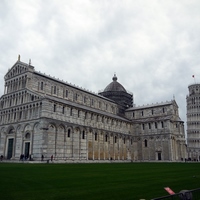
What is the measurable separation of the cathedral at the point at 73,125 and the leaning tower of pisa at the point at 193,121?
28267 millimetres

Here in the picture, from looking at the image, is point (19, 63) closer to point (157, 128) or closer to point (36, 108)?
point (36, 108)

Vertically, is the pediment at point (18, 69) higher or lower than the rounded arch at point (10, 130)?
higher

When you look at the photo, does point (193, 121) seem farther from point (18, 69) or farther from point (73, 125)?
point (18, 69)

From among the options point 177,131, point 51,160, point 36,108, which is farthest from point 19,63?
point 177,131

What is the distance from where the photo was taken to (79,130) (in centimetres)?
4403

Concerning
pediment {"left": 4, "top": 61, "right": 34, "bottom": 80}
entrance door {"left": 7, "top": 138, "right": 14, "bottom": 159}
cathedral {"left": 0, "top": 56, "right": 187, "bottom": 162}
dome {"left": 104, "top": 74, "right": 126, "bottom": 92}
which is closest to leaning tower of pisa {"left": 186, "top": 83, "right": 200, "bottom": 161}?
cathedral {"left": 0, "top": 56, "right": 187, "bottom": 162}

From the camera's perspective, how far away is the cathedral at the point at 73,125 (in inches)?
1521

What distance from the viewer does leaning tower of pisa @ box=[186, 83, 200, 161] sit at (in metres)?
84.6

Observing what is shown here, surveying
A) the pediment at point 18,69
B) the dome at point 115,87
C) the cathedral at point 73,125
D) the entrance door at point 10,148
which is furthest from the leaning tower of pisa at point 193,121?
the pediment at point 18,69

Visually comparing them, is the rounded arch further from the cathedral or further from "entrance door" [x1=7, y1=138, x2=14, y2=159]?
"entrance door" [x1=7, y1=138, x2=14, y2=159]

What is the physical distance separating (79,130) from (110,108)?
20.7 metres

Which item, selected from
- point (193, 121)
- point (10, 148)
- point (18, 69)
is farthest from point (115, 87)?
point (10, 148)

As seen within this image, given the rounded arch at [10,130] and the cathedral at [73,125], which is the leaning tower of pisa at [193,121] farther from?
the rounded arch at [10,130]

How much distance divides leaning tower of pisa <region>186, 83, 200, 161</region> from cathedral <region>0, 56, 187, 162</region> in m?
28.3
